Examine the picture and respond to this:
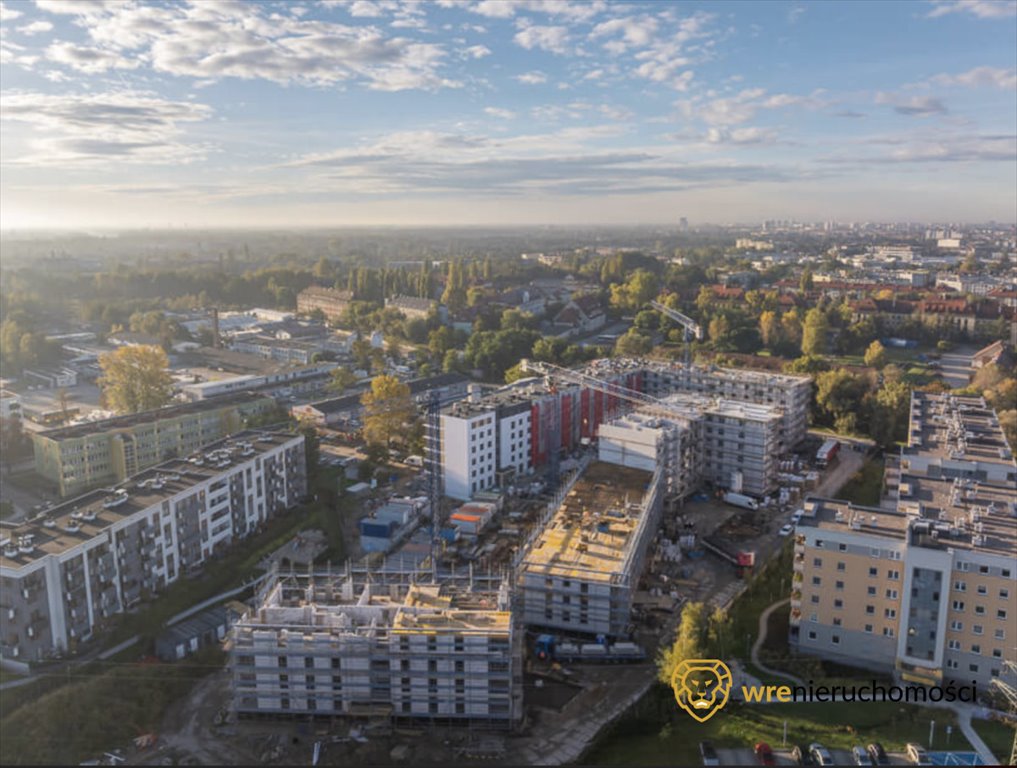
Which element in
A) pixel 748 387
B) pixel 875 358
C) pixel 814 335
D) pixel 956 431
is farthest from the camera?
pixel 814 335

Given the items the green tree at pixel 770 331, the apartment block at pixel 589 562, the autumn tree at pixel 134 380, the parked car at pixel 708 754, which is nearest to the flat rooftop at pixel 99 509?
the apartment block at pixel 589 562

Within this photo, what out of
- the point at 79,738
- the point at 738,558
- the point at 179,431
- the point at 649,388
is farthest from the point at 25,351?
the point at 738,558

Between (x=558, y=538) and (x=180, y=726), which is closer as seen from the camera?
(x=180, y=726)

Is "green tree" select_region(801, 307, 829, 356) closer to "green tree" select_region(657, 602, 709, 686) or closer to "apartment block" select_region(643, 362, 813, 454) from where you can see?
"apartment block" select_region(643, 362, 813, 454)

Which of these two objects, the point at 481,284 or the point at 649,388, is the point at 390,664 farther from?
the point at 481,284

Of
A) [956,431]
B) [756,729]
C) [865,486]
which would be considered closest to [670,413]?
[865,486]

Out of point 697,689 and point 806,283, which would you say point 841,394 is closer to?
point 697,689
